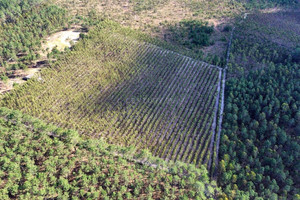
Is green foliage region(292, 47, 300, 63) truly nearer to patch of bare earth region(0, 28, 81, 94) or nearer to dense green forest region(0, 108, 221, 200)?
dense green forest region(0, 108, 221, 200)

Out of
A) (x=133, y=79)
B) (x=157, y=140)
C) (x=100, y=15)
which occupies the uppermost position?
(x=100, y=15)

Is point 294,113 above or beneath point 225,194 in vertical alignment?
above

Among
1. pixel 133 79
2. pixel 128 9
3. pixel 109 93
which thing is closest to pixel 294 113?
pixel 133 79

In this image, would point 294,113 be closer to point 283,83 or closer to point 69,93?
point 283,83

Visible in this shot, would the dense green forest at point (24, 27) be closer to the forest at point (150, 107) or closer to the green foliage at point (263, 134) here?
the forest at point (150, 107)

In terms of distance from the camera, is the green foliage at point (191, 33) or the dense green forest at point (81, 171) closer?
the dense green forest at point (81, 171)

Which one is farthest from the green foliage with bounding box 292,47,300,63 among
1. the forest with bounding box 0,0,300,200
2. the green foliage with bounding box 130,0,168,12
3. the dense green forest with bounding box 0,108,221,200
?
the green foliage with bounding box 130,0,168,12

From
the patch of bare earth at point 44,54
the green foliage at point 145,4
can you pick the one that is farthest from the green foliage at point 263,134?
the green foliage at point 145,4
